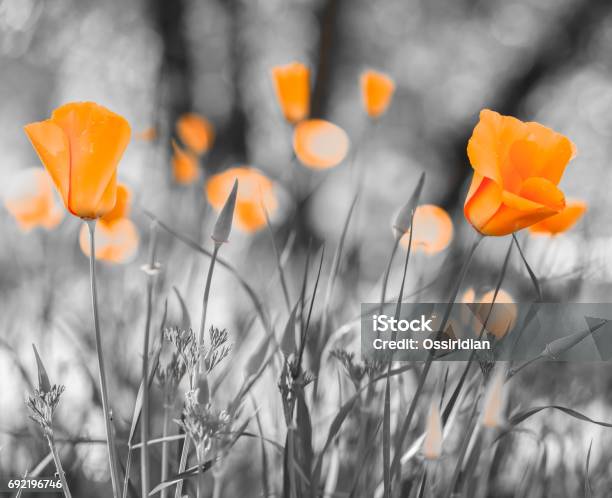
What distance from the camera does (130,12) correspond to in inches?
98.0

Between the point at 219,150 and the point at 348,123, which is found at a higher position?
the point at 348,123

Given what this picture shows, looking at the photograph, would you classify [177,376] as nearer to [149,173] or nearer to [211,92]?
[149,173]

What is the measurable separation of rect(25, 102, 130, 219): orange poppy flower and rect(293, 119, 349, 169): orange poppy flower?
0.44 metres

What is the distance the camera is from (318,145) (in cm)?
94

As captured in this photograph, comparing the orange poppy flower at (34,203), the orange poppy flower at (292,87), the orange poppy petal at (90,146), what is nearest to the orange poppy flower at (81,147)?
the orange poppy petal at (90,146)

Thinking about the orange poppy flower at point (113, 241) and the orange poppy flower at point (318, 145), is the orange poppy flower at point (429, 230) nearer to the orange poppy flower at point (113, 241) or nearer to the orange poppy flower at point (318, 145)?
the orange poppy flower at point (318, 145)

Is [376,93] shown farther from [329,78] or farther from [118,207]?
[329,78]

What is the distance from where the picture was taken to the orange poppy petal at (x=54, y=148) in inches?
15.2

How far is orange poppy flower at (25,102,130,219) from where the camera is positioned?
39 cm

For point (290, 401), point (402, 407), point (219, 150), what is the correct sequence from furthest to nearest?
point (219, 150) → point (402, 407) → point (290, 401)

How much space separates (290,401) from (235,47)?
7.73ft

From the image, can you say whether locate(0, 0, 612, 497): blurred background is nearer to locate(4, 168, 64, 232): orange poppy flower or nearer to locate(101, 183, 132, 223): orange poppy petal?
locate(4, 168, 64, 232): orange poppy flower

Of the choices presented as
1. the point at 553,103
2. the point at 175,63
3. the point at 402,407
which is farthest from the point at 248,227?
the point at 553,103

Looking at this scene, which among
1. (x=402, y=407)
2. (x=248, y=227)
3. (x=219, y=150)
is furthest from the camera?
(x=219, y=150)
